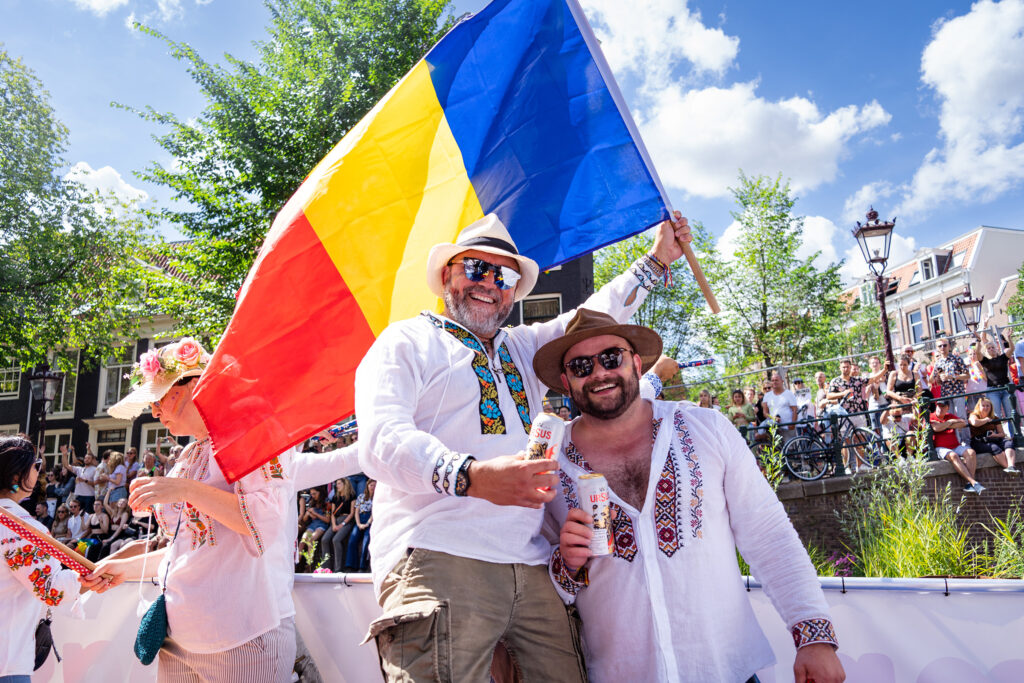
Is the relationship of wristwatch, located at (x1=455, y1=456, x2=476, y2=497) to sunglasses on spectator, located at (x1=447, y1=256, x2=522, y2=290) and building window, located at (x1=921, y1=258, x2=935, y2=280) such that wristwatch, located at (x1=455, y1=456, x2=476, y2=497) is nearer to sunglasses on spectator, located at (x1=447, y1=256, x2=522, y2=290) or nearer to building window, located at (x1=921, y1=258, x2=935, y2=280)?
sunglasses on spectator, located at (x1=447, y1=256, x2=522, y2=290)

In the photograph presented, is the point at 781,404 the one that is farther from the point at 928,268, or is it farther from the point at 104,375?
the point at 928,268

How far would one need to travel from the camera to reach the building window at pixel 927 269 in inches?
1724

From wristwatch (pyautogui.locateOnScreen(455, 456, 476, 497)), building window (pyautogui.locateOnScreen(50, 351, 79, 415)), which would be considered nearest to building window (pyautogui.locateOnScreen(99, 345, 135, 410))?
building window (pyautogui.locateOnScreen(50, 351, 79, 415))

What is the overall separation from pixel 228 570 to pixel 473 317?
142cm

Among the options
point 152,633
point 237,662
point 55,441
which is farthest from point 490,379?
point 55,441

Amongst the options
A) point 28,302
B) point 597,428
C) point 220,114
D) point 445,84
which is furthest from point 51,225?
point 597,428

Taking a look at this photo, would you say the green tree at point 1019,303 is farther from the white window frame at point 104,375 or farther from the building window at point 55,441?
the building window at point 55,441

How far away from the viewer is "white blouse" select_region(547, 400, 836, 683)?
229 centimetres

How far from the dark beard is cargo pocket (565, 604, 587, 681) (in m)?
0.70

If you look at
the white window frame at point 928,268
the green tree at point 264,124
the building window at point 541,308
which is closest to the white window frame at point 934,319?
the white window frame at point 928,268

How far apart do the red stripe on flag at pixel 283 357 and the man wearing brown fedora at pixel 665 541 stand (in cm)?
104

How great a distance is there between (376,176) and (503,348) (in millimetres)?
1304

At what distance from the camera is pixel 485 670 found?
2002mm

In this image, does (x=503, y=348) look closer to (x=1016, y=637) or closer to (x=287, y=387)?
(x=287, y=387)
